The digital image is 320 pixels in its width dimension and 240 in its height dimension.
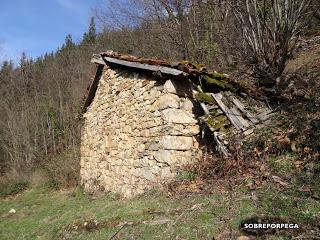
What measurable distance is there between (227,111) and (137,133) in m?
2.47

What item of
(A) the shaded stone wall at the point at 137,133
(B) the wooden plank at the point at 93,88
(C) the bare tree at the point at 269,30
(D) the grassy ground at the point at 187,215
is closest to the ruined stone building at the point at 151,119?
(A) the shaded stone wall at the point at 137,133

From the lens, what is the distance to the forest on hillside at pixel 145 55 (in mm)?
8016

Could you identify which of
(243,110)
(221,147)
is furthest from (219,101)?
(221,147)

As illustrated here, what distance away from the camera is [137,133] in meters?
8.35

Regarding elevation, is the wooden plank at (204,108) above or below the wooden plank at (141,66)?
below

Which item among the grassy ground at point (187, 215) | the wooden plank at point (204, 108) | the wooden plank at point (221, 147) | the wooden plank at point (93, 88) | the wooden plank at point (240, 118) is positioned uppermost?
the wooden plank at point (93, 88)

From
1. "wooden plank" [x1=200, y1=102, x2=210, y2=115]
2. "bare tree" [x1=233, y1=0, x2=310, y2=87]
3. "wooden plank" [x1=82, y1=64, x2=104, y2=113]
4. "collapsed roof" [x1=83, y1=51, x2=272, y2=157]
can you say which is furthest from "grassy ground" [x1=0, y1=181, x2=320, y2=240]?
"wooden plank" [x1=82, y1=64, x2=104, y2=113]

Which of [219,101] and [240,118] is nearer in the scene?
[240,118]

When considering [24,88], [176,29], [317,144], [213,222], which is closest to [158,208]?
[213,222]

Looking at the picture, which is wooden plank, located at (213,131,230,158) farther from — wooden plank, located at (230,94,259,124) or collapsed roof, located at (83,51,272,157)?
wooden plank, located at (230,94,259,124)

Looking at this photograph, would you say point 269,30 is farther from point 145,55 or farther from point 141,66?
point 145,55

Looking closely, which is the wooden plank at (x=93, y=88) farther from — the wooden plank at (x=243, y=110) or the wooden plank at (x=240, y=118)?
Result: the wooden plank at (x=240, y=118)

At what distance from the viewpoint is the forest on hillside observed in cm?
802

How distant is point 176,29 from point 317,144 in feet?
34.3
